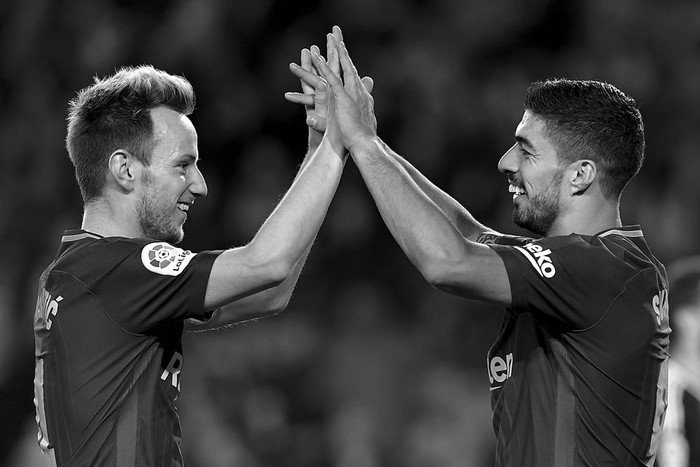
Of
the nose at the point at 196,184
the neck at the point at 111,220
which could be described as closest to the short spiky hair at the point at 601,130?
the nose at the point at 196,184

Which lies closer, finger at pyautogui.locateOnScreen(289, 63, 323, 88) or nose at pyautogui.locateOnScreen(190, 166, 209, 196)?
nose at pyautogui.locateOnScreen(190, 166, 209, 196)

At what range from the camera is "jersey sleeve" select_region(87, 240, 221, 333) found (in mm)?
2793

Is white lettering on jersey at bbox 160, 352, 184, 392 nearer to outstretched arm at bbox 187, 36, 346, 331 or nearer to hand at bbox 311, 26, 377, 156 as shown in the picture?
outstretched arm at bbox 187, 36, 346, 331

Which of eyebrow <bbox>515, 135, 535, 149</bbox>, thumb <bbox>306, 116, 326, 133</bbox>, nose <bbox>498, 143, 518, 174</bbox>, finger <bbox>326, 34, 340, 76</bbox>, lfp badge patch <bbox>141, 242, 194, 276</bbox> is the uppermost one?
finger <bbox>326, 34, 340, 76</bbox>

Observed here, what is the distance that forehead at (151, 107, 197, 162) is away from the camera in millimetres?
3107

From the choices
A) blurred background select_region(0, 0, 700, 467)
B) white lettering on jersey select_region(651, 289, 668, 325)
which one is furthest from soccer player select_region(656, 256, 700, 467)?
white lettering on jersey select_region(651, 289, 668, 325)

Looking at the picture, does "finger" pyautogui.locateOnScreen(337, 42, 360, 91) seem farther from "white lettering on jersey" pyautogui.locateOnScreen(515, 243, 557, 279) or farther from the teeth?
"white lettering on jersey" pyautogui.locateOnScreen(515, 243, 557, 279)

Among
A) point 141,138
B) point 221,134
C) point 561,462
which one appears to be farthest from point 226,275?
point 221,134

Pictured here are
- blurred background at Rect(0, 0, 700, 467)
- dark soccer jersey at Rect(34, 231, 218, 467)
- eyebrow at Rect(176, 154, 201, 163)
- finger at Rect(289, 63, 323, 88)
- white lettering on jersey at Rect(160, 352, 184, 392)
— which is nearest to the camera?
dark soccer jersey at Rect(34, 231, 218, 467)

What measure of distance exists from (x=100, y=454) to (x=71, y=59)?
17.2 feet

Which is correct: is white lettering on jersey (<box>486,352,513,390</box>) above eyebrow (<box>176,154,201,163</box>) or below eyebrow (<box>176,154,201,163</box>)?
below

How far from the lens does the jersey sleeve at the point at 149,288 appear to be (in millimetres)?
2793

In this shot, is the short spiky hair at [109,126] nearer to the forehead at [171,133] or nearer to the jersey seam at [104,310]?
the forehead at [171,133]

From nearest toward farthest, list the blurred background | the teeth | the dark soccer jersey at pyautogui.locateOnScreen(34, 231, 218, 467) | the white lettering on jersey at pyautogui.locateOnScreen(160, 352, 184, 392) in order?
the dark soccer jersey at pyautogui.locateOnScreen(34, 231, 218, 467) → the white lettering on jersey at pyautogui.locateOnScreen(160, 352, 184, 392) → the teeth → the blurred background
